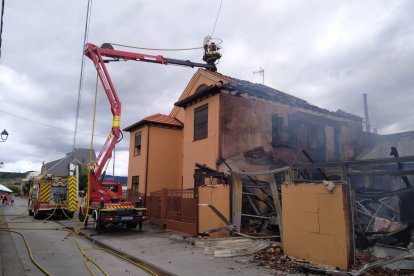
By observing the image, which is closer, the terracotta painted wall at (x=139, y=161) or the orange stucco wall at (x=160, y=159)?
the orange stucco wall at (x=160, y=159)

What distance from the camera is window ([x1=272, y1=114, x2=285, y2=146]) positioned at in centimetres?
1655

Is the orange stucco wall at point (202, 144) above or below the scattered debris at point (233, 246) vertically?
above

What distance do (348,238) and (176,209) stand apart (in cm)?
871

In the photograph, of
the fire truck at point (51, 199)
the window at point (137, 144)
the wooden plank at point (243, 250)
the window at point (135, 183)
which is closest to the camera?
the wooden plank at point (243, 250)

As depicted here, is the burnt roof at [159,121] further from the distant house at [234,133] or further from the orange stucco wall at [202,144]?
the orange stucco wall at [202,144]

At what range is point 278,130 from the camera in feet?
55.1

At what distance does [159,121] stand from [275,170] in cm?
1226

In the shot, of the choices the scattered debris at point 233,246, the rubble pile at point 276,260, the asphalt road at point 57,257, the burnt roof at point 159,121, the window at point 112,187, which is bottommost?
the asphalt road at point 57,257

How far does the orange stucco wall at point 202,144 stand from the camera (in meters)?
14.9

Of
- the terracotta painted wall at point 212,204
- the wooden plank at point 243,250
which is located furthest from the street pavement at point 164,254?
the terracotta painted wall at point 212,204

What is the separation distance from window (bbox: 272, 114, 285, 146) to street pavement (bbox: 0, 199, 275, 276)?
6.54m

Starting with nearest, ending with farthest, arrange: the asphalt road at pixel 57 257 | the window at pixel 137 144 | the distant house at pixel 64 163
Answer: the asphalt road at pixel 57 257
the window at pixel 137 144
the distant house at pixel 64 163

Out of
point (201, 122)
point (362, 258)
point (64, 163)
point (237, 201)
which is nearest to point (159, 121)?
point (201, 122)

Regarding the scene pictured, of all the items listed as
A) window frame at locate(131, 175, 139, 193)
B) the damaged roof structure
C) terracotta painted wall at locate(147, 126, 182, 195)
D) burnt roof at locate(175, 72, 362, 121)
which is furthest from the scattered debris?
window frame at locate(131, 175, 139, 193)
